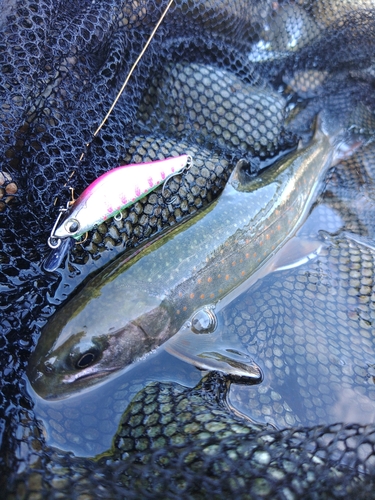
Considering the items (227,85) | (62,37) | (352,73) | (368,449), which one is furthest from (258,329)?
(352,73)

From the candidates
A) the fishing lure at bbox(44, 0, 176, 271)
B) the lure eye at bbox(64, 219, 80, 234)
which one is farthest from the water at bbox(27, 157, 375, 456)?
the lure eye at bbox(64, 219, 80, 234)

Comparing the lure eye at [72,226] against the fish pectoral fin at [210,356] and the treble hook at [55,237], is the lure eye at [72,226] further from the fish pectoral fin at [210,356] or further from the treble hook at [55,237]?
the fish pectoral fin at [210,356]

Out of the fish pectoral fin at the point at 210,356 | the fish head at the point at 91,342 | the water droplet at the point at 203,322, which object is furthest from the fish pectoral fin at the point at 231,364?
the fish head at the point at 91,342

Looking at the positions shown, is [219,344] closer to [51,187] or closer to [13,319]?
[13,319]

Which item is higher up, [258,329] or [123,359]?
[258,329]

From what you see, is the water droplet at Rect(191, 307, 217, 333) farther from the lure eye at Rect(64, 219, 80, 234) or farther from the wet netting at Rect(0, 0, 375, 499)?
the lure eye at Rect(64, 219, 80, 234)

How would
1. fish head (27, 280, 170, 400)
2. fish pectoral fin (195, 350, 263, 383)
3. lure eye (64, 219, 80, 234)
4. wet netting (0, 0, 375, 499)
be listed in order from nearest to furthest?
1. wet netting (0, 0, 375, 499)
2. fish head (27, 280, 170, 400)
3. lure eye (64, 219, 80, 234)
4. fish pectoral fin (195, 350, 263, 383)

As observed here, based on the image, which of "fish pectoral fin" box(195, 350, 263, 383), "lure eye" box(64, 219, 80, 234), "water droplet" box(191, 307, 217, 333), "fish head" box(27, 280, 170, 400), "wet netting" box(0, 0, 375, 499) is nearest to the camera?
"wet netting" box(0, 0, 375, 499)
